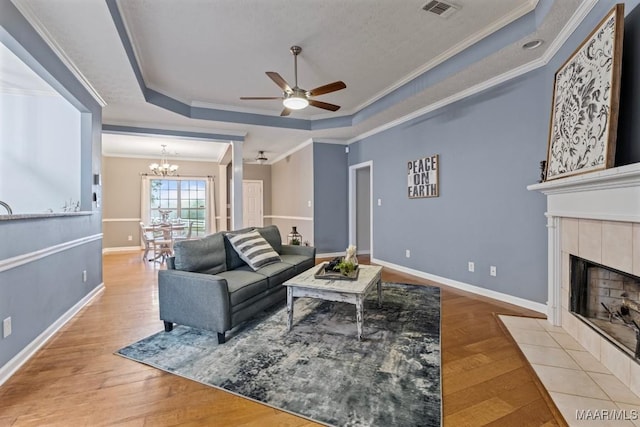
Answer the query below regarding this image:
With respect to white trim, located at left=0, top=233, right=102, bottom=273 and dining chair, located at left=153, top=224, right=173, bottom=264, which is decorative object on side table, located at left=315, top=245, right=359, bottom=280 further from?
dining chair, located at left=153, top=224, right=173, bottom=264

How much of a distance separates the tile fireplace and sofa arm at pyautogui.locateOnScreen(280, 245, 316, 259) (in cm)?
268

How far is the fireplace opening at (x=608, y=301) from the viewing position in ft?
6.33

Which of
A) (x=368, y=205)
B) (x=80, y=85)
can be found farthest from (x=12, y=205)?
(x=368, y=205)

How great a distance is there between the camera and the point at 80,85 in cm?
341

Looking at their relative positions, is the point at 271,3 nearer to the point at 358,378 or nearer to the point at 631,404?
the point at 358,378

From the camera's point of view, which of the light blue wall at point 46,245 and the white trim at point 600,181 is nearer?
the white trim at point 600,181

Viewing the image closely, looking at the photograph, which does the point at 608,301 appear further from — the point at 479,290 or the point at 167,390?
the point at 167,390

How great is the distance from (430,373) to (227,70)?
3831 millimetres

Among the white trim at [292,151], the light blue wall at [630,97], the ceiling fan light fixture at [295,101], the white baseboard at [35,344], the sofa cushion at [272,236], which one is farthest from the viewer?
the white trim at [292,151]

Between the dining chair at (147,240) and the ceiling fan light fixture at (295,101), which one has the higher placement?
the ceiling fan light fixture at (295,101)

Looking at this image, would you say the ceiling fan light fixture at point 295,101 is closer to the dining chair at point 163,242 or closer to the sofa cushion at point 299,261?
the sofa cushion at point 299,261

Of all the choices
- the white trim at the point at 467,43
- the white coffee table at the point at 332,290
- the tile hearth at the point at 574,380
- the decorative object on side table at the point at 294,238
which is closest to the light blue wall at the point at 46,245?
the white coffee table at the point at 332,290

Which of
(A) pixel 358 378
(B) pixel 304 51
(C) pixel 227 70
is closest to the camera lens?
(A) pixel 358 378

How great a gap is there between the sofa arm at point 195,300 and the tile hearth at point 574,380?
2276mm
